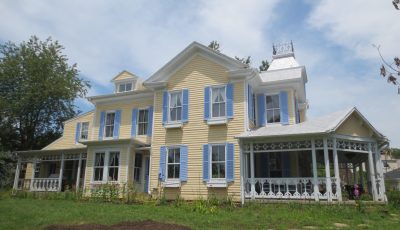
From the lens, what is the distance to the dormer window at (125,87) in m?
23.3

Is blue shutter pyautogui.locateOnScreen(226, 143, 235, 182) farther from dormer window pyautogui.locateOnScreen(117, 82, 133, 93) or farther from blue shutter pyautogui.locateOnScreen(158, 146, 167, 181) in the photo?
dormer window pyautogui.locateOnScreen(117, 82, 133, 93)

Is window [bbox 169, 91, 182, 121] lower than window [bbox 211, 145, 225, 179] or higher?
higher

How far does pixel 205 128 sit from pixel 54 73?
88.6 ft

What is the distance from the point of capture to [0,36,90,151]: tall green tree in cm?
3556

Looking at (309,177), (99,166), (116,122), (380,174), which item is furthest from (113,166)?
(380,174)

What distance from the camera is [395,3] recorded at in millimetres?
4996

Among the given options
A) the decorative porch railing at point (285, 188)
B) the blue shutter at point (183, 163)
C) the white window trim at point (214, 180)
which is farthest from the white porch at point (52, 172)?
the decorative porch railing at point (285, 188)

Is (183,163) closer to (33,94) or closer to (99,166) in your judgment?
(99,166)

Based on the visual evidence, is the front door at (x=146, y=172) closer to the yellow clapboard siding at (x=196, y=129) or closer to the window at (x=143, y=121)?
the window at (x=143, y=121)

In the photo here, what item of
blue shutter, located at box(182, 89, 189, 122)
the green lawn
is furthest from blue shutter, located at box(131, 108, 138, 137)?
the green lawn

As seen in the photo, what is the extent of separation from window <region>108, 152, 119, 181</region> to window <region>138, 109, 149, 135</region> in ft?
7.08

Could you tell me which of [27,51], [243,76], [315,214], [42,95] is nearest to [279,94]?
[243,76]

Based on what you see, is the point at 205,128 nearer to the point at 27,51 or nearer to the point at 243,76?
the point at 243,76

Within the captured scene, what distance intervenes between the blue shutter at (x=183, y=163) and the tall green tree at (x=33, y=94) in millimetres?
24350
